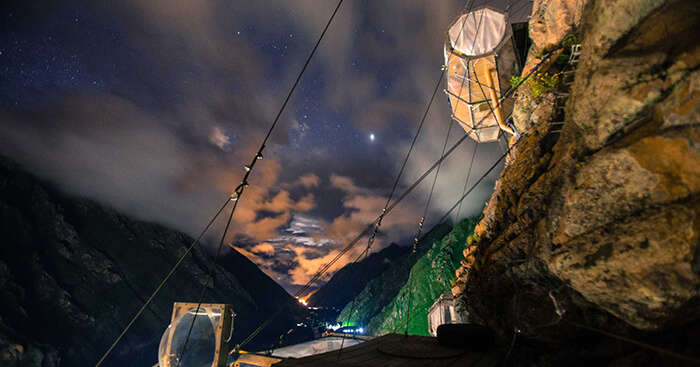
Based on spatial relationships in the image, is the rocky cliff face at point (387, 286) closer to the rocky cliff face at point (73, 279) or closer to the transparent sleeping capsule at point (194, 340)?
the rocky cliff face at point (73, 279)

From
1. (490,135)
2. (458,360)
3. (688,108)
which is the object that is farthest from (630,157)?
(490,135)

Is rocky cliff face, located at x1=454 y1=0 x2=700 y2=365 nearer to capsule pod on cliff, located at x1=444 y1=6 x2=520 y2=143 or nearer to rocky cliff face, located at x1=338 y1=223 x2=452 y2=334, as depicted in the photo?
capsule pod on cliff, located at x1=444 y1=6 x2=520 y2=143

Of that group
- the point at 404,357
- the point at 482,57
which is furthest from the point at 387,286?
the point at 404,357

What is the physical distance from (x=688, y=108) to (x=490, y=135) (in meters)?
16.2

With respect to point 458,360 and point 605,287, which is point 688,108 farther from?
point 458,360

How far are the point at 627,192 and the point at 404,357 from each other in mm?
4361

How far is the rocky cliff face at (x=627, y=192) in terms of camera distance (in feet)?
7.99

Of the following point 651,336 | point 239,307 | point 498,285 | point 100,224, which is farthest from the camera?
point 239,307

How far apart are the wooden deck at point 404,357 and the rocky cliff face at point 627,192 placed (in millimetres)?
1065

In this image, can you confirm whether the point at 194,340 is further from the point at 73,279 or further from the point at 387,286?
the point at 387,286

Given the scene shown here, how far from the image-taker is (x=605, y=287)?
2848 mm

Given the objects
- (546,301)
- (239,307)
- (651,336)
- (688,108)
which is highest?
(688,108)

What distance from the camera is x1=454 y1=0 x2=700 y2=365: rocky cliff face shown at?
2.44 metres

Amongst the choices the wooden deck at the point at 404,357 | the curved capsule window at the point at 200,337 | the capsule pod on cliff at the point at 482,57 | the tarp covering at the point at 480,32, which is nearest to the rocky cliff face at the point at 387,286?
the capsule pod on cliff at the point at 482,57
